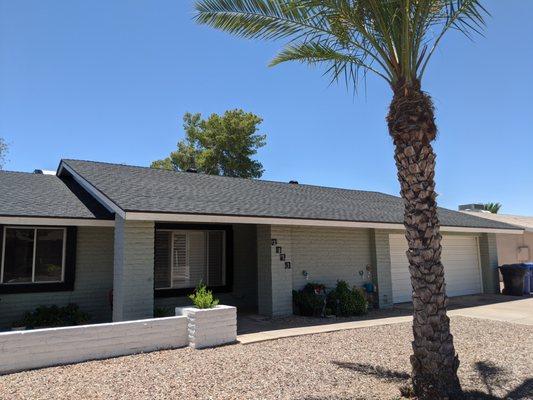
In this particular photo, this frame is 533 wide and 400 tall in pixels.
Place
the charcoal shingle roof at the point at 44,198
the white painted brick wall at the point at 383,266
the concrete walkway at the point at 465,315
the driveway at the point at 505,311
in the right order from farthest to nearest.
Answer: the white painted brick wall at the point at 383,266
the driveway at the point at 505,311
the charcoal shingle roof at the point at 44,198
the concrete walkway at the point at 465,315

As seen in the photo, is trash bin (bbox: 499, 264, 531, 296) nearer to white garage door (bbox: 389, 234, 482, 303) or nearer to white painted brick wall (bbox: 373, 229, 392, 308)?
white garage door (bbox: 389, 234, 482, 303)

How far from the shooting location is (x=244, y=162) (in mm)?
34594

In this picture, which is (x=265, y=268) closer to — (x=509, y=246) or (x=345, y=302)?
(x=345, y=302)

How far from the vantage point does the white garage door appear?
15.8m

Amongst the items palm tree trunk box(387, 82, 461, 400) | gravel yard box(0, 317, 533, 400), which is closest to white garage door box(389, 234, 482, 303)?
gravel yard box(0, 317, 533, 400)

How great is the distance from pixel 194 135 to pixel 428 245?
31627 millimetres

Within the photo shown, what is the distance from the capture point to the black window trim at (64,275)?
34.2 feet

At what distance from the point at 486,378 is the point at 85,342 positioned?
21.0ft

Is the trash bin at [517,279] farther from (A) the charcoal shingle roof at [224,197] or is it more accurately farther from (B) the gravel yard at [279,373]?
(B) the gravel yard at [279,373]

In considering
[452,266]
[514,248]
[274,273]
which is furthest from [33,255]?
[514,248]

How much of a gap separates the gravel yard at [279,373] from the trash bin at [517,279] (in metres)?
9.65

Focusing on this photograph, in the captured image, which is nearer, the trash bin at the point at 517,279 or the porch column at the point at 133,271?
the porch column at the point at 133,271

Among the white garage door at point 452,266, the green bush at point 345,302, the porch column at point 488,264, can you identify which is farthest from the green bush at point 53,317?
the porch column at point 488,264

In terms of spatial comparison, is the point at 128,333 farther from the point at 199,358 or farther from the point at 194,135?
the point at 194,135
